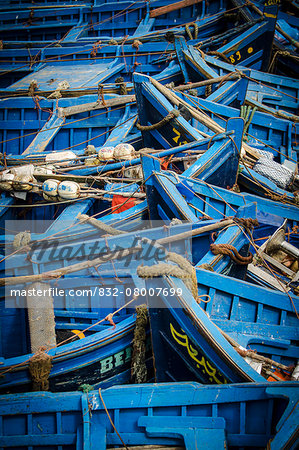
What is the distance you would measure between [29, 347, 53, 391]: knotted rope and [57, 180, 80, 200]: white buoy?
2.37 meters

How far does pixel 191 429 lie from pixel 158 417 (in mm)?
267

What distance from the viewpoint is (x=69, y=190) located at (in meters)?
5.77

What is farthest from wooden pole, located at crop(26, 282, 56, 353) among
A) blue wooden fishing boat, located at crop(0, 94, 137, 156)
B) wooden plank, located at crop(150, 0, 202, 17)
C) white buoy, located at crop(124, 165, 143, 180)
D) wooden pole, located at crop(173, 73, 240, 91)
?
wooden plank, located at crop(150, 0, 202, 17)

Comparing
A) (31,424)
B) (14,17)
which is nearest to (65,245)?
(31,424)

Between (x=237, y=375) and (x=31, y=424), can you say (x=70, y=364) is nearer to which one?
(x=31, y=424)

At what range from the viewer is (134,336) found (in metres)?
4.12

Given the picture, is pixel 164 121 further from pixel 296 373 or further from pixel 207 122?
pixel 296 373

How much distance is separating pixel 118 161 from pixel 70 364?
3395mm

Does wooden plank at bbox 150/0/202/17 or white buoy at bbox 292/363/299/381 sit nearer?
white buoy at bbox 292/363/299/381

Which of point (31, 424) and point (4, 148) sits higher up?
point (4, 148)

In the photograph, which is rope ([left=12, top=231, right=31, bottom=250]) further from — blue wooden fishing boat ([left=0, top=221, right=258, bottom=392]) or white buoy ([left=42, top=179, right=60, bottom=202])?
white buoy ([left=42, top=179, right=60, bottom=202])

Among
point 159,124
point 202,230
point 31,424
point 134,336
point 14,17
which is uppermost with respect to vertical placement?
point 14,17

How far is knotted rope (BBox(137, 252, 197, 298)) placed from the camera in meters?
3.36

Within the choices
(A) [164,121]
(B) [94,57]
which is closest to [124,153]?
(A) [164,121]
